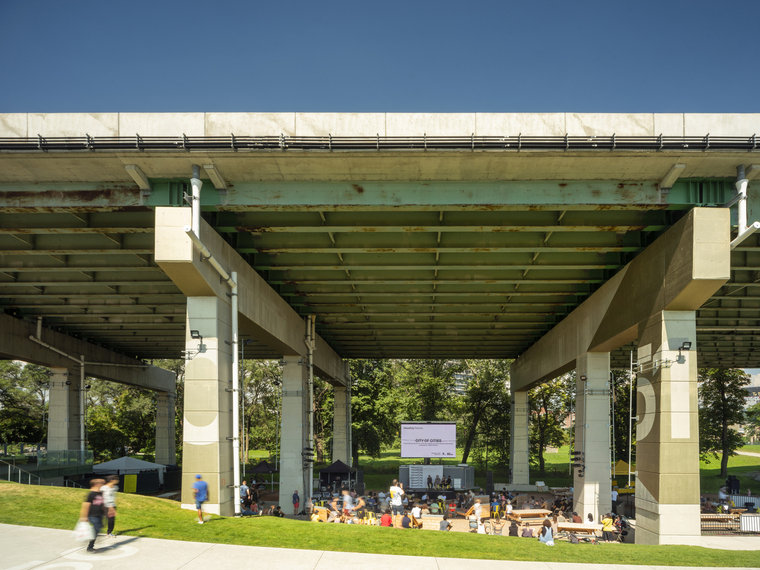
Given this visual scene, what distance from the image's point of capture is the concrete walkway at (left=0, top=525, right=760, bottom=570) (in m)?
9.17

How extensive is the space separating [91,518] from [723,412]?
56.5m

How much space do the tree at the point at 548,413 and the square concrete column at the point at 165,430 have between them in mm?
32868

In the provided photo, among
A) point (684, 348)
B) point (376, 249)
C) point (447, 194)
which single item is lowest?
point (684, 348)

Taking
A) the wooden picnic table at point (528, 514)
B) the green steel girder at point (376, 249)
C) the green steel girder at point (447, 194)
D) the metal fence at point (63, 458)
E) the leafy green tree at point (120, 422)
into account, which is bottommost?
the leafy green tree at point (120, 422)

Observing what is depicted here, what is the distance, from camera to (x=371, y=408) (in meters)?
57.6

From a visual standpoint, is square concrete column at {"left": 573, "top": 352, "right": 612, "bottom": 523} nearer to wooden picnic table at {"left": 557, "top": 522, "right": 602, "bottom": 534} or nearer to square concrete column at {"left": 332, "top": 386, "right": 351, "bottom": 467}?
wooden picnic table at {"left": 557, "top": 522, "right": 602, "bottom": 534}

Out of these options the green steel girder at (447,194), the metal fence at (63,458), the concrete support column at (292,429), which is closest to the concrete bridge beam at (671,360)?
the green steel girder at (447,194)

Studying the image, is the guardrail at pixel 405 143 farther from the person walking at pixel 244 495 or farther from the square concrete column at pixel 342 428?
the square concrete column at pixel 342 428

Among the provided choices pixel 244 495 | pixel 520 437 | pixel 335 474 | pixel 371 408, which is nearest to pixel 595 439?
pixel 244 495

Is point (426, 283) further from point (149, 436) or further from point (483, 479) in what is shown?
point (149, 436)

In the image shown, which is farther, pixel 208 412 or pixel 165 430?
pixel 165 430

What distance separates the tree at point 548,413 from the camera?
2164 inches

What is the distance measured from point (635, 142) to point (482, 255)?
7712 mm

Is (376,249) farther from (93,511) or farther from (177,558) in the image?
(93,511)
